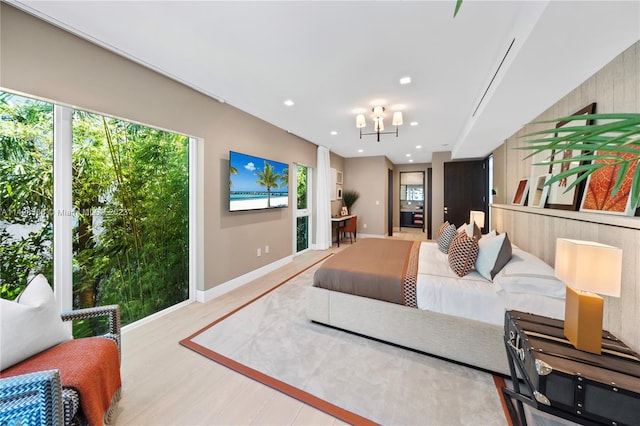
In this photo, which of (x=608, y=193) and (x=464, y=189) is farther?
(x=464, y=189)

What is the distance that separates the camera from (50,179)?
1989mm

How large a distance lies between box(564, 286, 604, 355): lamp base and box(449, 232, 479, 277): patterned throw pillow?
36.1 inches

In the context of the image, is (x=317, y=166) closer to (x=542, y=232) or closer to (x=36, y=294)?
(x=542, y=232)

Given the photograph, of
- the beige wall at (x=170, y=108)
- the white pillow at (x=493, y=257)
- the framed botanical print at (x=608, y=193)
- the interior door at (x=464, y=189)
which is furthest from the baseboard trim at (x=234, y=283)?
the interior door at (x=464, y=189)

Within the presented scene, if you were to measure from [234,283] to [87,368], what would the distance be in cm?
231

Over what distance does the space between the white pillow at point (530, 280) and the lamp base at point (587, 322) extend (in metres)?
0.55

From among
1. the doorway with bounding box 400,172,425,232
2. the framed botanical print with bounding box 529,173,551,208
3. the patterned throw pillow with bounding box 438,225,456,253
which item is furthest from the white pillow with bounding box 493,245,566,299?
the doorway with bounding box 400,172,425,232

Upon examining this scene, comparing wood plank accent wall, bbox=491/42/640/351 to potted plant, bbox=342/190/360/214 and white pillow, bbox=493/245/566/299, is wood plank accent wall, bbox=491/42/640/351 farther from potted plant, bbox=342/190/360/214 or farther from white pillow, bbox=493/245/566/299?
potted plant, bbox=342/190/360/214

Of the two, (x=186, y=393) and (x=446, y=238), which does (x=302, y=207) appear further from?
(x=186, y=393)

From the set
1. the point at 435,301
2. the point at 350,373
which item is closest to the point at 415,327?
the point at 435,301

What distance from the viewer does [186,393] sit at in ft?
5.66

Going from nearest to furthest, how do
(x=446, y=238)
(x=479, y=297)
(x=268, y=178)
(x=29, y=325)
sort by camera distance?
(x=29, y=325) → (x=479, y=297) → (x=446, y=238) → (x=268, y=178)

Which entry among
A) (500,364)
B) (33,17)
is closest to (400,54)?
(500,364)

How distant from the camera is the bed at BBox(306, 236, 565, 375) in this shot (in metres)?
1.85
